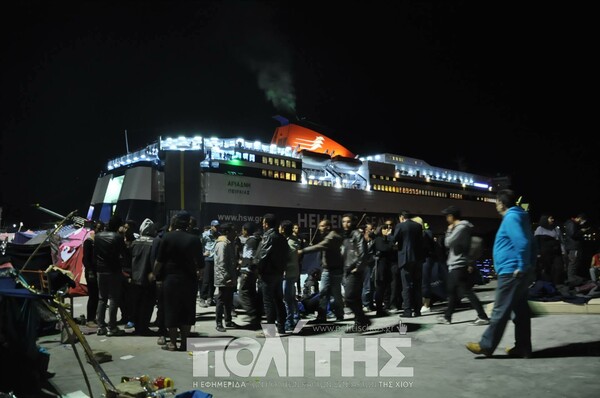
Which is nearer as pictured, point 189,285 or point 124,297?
point 189,285

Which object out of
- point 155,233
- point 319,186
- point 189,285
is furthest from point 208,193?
point 189,285

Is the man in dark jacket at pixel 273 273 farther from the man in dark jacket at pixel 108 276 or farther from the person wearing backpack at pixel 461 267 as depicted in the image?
the person wearing backpack at pixel 461 267

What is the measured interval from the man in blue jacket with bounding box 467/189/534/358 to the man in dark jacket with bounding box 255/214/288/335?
260 centimetres

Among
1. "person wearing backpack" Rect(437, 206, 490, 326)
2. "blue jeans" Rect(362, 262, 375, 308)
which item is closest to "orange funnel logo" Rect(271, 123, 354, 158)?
"blue jeans" Rect(362, 262, 375, 308)

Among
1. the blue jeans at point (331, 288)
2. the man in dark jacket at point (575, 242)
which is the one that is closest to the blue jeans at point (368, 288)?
the blue jeans at point (331, 288)

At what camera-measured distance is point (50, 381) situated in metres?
3.68

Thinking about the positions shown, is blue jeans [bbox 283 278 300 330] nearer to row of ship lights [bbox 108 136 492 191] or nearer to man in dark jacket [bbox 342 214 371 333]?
man in dark jacket [bbox 342 214 371 333]

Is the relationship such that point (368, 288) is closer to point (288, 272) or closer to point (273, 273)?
point (288, 272)

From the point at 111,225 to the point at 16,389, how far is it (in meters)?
3.39

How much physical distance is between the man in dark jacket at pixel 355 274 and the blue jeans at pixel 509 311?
6.23 feet

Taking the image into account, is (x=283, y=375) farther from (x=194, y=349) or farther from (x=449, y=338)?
(x=449, y=338)

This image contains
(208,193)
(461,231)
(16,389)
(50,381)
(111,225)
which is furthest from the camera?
(208,193)

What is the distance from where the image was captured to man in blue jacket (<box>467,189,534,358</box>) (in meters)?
3.74

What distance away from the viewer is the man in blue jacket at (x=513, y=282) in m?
3.74
